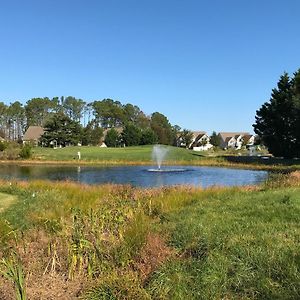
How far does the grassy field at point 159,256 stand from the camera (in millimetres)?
5441

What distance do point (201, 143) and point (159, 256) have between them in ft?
374

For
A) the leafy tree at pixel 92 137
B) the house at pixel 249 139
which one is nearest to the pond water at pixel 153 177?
the leafy tree at pixel 92 137

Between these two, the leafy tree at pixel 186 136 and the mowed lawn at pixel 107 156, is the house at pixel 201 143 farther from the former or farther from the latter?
the mowed lawn at pixel 107 156

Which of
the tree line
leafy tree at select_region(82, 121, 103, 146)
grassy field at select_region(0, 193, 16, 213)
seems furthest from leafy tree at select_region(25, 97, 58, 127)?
grassy field at select_region(0, 193, 16, 213)

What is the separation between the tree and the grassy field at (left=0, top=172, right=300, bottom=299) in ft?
136

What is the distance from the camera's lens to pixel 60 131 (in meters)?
77.9

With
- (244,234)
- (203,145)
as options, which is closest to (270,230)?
(244,234)

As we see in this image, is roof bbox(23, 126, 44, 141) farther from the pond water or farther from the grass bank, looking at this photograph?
the pond water

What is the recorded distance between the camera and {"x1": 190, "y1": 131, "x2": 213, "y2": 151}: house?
11869cm

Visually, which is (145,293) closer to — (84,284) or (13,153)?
(84,284)

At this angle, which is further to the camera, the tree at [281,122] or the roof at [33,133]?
the roof at [33,133]

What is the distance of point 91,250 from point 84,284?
3.02 feet

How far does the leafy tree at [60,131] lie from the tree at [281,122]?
3647cm

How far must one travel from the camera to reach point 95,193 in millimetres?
15484
